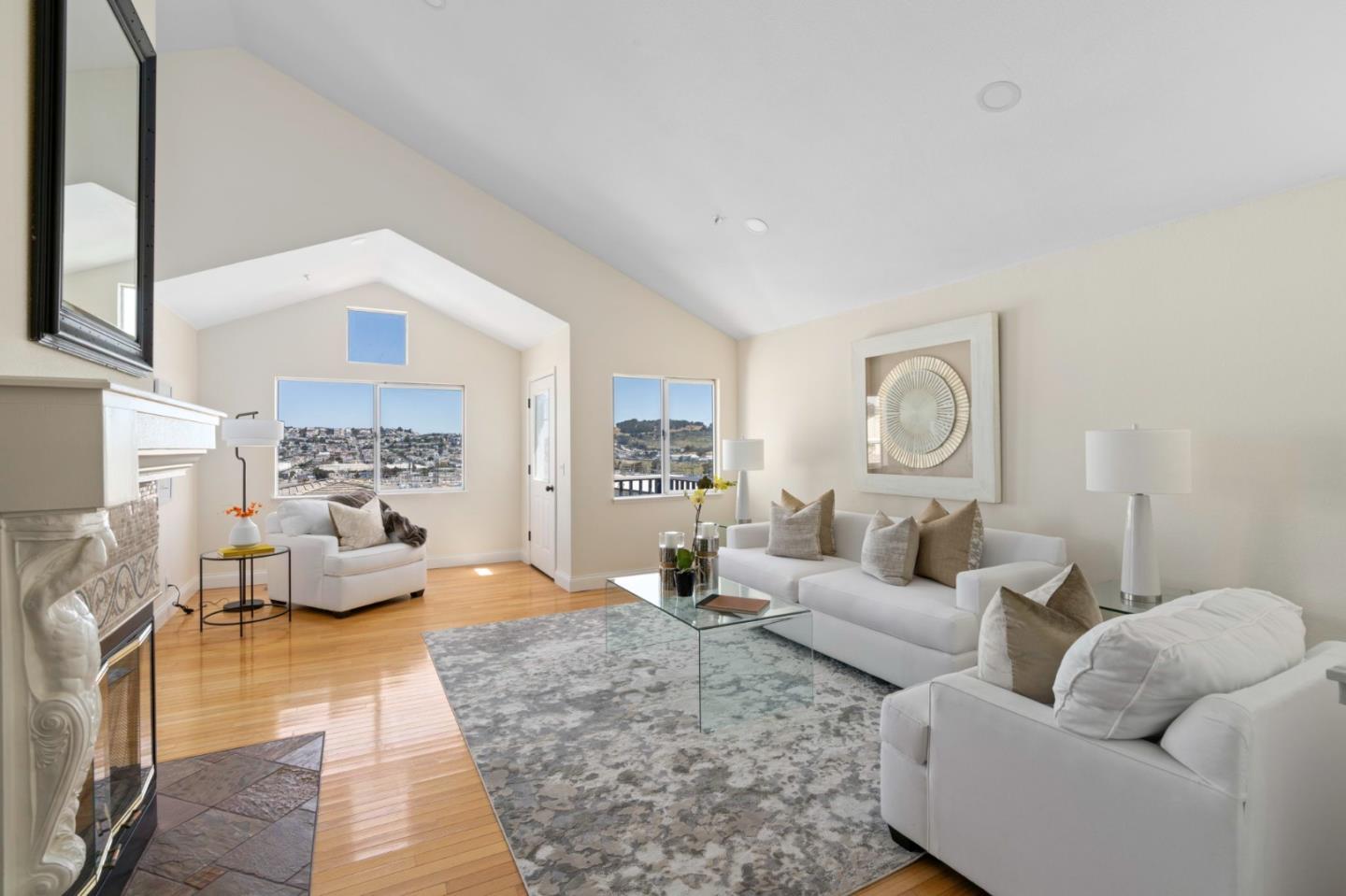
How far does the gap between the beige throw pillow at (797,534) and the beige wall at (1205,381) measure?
1.11 metres

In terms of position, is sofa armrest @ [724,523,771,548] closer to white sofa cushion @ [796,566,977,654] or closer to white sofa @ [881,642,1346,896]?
white sofa cushion @ [796,566,977,654]

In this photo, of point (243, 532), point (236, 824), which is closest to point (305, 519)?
point (243, 532)

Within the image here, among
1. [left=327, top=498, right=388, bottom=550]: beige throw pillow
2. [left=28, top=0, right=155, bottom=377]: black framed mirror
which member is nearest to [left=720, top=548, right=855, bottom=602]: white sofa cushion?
[left=327, top=498, right=388, bottom=550]: beige throw pillow

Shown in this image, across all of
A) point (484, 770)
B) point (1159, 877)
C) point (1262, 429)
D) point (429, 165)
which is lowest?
point (484, 770)

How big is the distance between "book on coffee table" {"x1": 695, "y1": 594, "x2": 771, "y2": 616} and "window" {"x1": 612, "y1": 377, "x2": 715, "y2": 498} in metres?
2.45

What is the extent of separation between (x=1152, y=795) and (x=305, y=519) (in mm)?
5493

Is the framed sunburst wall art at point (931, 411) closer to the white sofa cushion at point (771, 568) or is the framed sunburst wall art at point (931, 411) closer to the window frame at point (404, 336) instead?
the white sofa cushion at point (771, 568)

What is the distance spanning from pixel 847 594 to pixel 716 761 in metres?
1.33

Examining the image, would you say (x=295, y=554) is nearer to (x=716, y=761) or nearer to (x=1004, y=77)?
(x=716, y=761)

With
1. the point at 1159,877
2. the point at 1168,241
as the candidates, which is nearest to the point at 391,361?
the point at 1168,241

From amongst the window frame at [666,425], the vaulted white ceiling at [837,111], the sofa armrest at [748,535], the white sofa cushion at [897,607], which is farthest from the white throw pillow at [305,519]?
the white sofa cushion at [897,607]

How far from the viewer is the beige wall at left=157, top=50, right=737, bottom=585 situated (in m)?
4.17

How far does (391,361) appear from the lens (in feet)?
21.3

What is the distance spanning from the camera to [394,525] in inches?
218
